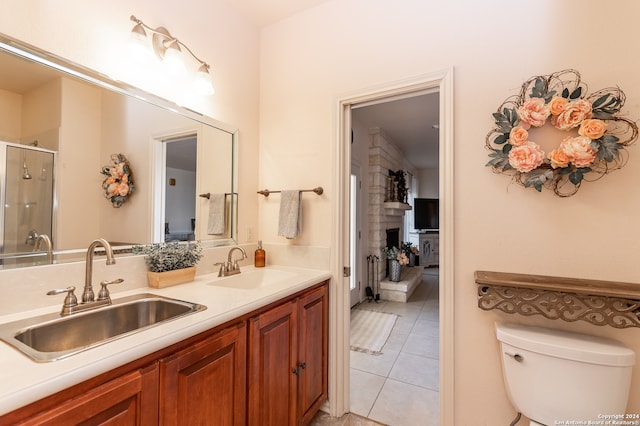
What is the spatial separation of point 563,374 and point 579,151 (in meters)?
0.95

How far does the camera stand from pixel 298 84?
6.76ft

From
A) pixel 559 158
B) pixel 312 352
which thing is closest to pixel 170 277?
pixel 312 352

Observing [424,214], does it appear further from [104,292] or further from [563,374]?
[104,292]

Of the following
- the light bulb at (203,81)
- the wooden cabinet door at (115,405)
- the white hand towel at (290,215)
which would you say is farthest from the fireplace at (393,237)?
the wooden cabinet door at (115,405)

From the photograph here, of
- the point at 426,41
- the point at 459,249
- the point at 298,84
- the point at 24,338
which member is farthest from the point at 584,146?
the point at 24,338

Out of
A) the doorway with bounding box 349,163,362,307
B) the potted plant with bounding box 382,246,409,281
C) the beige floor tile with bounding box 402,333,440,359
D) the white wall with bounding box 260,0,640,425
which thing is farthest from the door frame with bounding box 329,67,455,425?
the potted plant with bounding box 382,246,409,281

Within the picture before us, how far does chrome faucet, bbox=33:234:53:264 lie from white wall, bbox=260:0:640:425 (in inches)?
52.0

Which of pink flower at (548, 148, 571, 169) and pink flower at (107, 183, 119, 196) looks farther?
pink flower at (107, 183, 119, 196)

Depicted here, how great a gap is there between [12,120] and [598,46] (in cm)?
Result: 251

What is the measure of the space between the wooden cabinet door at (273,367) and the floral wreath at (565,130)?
4.37 ft

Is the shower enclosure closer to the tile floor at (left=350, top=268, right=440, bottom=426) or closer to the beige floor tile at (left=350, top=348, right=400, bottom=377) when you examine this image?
the tile floor at (left=350, top=268, right=440, bottom=426)

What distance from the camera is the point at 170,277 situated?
1487 mm

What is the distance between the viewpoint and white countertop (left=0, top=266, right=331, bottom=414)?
2.08 feet

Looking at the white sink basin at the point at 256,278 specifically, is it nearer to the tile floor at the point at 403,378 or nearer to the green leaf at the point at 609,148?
the tile floor at the point at 403,378
